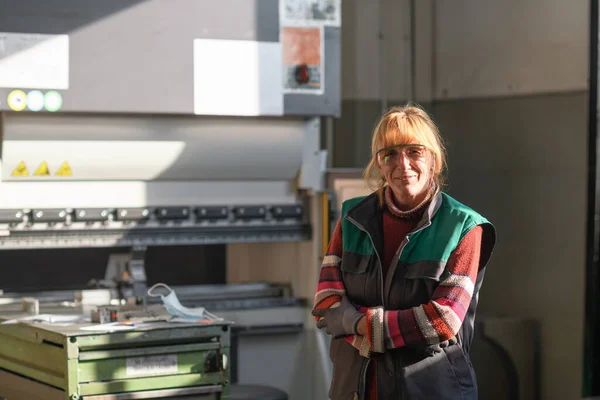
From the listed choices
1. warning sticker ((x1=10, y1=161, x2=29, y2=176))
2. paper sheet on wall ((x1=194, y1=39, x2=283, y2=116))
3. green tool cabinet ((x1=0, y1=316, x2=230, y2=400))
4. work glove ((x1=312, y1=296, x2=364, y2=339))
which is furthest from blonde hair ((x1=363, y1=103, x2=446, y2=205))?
warning sticker ((x1=10, y1=161, x2=29, y2=176))

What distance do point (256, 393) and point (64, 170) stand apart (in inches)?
41.1

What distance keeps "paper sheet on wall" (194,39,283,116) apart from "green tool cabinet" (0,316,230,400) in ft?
3.03

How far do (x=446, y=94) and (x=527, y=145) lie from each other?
0.63 metres

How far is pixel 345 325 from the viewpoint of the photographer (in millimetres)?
1632

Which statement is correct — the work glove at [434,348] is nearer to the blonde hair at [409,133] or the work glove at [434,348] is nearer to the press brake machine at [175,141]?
the blonde hair at [409,133]

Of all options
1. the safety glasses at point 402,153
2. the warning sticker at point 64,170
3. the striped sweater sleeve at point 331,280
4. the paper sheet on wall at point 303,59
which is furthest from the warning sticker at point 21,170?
the safety glasses at point 402,153

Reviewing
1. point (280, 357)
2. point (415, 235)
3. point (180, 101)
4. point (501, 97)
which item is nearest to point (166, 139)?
point (180, 101)

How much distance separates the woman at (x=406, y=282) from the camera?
1.60 metres

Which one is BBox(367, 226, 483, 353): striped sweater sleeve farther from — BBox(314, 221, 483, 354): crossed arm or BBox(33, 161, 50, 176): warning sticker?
BBox(33, 161, 50, 176): warning sticker

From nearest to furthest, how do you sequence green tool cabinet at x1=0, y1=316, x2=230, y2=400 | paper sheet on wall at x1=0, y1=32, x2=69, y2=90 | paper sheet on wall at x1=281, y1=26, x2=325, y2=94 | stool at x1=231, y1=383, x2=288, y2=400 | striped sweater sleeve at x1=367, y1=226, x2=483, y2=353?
striped sweater sleeve at x1=367, y1=226, x2=483, y2=353, green tool cabinet at x1=0, y1=316, x2=230, y2=400, paper sheet on wall at x1=0, y1=32, x2=69, y2=90, stool at x1=231, y1=383, x2=288, y2=400, paper sheet on wall at x1=281, y1=26, x2=325, y2=94

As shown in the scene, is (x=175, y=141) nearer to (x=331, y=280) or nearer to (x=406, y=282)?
(x=331, y=280)

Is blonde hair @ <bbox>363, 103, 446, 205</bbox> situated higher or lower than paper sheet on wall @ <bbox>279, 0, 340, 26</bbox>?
lower

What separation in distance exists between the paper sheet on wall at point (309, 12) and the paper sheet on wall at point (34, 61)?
78 centimetres

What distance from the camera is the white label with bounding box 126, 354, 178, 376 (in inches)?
95.2
